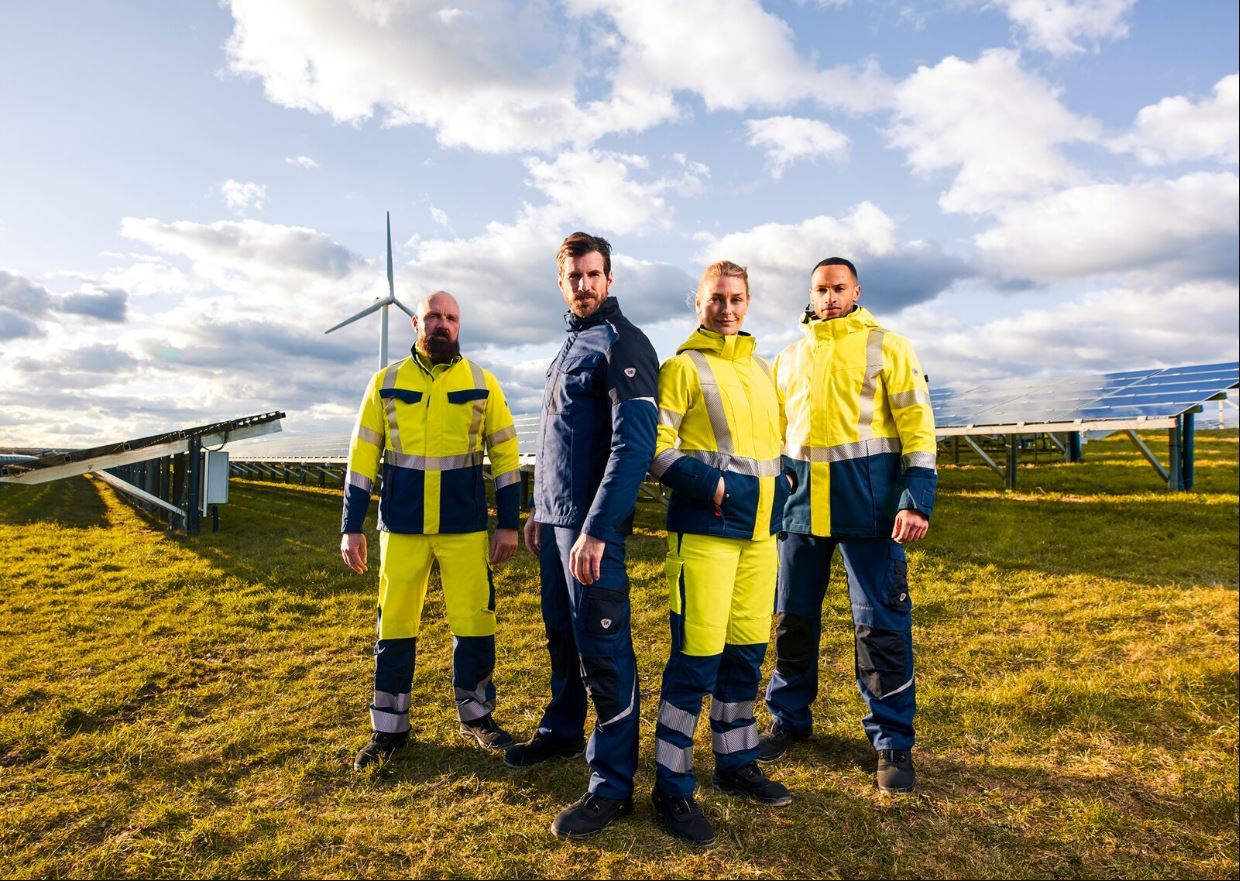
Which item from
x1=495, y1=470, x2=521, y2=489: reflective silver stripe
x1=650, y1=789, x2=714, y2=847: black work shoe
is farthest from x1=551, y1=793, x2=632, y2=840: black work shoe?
x1=495, y1=470, x2=521, y2=489: reflective silver stripe

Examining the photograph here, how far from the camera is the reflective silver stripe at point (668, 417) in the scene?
3227mm

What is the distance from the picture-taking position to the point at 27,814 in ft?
→ 11.3

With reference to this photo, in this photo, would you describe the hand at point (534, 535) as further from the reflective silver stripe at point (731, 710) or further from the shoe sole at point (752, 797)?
the shoe sole at point (752, 797)

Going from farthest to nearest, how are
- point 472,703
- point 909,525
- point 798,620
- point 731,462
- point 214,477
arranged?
1. point 214,477
2. point 472,703
3. point 798,620
4. point 909,525
5. point 731,462

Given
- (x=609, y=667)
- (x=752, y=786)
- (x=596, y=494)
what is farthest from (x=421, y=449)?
(x=752, y=786)

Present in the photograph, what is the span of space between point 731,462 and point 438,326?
6.15 feet

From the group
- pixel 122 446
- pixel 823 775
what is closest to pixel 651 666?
pixel 823 775

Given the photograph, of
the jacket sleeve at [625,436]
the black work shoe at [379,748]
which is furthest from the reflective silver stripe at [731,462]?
the black work shoe at [379,748]

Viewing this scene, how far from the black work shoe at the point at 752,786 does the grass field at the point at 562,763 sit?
0.19 feet

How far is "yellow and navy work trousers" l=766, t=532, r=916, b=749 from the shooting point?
3598mm

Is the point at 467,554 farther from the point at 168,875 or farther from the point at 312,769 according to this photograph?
the point at 168,875

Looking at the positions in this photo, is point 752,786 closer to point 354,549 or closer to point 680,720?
point 680,720

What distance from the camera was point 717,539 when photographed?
316 cm

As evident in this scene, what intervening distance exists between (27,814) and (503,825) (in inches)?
93.4
